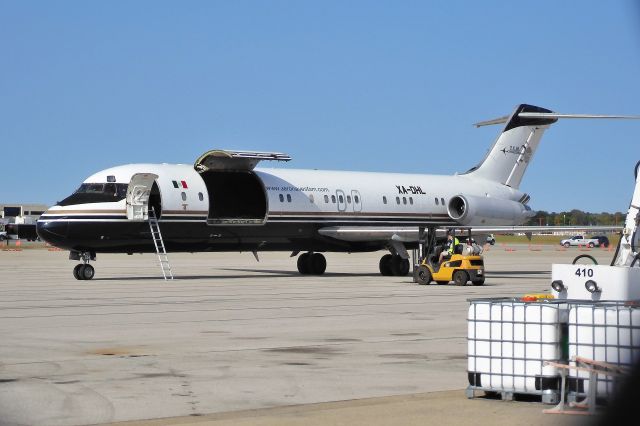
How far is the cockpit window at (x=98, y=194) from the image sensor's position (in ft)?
102

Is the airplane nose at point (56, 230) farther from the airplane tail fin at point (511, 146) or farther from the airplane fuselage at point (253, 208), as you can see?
the airplane tail fin at point (511, 146)

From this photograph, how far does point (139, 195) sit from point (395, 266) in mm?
9693

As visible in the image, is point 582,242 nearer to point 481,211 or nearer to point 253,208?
point 481,211

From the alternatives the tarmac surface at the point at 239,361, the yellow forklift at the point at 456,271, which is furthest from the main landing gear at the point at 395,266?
the tarmac surface at the point at 239,361

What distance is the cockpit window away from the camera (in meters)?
31.0

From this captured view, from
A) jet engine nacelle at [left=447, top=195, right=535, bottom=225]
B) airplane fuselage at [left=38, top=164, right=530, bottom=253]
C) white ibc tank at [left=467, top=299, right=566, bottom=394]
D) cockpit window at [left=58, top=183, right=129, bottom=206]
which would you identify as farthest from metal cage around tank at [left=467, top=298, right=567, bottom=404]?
jet engine nacelle at [left=447, top=195, right=535, bottom=225]

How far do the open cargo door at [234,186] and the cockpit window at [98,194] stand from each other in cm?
299

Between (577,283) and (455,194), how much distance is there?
28872 mm

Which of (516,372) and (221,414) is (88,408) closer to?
(221,414)

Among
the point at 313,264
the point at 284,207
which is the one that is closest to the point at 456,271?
the point at 284,207

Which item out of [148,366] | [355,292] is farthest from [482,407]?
[355,292]

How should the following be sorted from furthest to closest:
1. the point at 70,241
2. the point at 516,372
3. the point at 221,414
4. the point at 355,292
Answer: the point at 70,241
the point at 355,292
the point at 516,372
the point at 221,414

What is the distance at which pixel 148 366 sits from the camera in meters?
11.4

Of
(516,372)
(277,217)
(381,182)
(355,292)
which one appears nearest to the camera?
(516,372)
